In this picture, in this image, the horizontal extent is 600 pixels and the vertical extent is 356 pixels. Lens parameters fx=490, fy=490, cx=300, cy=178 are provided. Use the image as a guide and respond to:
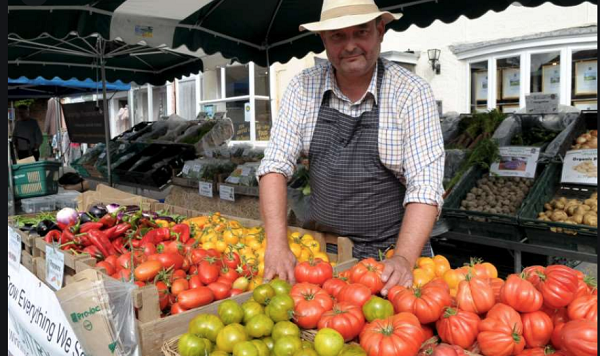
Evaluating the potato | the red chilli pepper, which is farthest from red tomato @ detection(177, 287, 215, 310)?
the potato

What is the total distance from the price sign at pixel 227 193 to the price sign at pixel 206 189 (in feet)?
0.65

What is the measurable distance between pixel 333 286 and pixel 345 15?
1.23 m

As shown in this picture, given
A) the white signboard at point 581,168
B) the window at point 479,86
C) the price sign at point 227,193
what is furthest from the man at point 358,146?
the window at point 479,86

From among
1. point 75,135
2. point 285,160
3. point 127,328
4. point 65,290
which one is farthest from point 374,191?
point 75,135

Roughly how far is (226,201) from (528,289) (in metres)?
4.20

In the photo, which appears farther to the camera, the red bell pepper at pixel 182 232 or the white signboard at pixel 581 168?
the white signboard at pixel 581 168

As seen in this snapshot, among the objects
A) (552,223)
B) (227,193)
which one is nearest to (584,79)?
(552,223)

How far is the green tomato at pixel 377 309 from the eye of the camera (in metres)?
1.51

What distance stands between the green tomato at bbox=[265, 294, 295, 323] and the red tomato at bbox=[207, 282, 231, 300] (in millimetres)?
445

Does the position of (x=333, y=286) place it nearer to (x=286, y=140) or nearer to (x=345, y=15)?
(x=286, y=140)

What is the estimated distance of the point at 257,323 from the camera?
1546 mm

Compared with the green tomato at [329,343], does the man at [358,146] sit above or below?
above

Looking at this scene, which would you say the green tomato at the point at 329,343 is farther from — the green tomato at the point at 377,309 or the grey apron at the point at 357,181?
the grey apron at the point at 357,181

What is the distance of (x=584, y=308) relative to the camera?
1.34m
